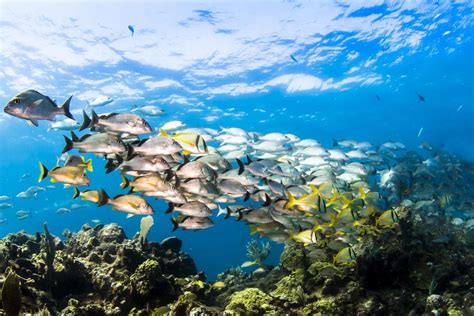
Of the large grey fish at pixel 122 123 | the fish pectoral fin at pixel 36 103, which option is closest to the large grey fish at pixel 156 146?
the large grey fish at pixel 122 123

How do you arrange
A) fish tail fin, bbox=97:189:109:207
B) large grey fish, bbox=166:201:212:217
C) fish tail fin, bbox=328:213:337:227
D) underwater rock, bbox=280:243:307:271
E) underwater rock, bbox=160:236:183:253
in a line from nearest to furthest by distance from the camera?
fish tail fin, bbox=97:189:109:207, large grey fish, bbox=166:201:212:217, fish tail fin, bbox=328:213:337:227, underwater rock, bbox=280:243:307:271, underwater rock, bbox=160:236:183:253

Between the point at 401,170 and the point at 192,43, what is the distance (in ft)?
56.9

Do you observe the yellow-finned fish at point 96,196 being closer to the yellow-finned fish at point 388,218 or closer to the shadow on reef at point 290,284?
the shadow on reef at point 290,284

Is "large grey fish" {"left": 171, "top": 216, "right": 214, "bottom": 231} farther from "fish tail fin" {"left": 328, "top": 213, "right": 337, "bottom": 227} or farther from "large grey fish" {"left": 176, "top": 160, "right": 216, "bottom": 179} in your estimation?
"fish tail fin" {"left": 328, "top": 213, "right": 337, "bottom": 227}

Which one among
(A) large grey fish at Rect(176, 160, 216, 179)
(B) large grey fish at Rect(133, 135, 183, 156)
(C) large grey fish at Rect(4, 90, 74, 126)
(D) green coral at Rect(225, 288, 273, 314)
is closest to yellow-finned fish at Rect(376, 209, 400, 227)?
(D) green coral at Rect(225, 288, 273, 314)

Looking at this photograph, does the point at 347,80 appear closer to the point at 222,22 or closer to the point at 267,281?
the point at 222,22

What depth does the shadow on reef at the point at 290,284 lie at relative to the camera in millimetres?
5699

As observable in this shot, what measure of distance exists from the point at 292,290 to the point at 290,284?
1.17ft

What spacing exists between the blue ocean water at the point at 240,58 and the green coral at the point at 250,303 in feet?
43.9

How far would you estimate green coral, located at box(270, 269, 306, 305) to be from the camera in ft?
20.6

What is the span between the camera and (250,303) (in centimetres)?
592

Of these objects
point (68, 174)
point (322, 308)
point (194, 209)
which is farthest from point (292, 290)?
point (68, 174)

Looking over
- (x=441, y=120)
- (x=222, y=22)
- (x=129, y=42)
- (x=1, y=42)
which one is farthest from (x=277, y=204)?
(x=441, y=120)

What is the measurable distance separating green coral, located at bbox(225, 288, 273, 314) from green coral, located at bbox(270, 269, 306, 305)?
Result: 0.37 meters
